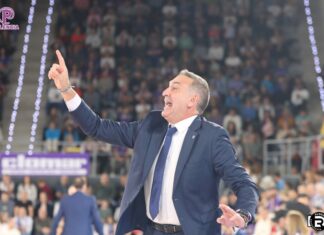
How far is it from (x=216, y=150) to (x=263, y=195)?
9.05 meters

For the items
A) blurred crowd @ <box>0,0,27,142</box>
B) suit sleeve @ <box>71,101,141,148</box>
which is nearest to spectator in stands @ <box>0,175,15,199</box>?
blurred crowd @ <box>0,0,27,142</box>

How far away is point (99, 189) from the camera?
1552cm

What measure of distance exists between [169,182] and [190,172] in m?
0.12

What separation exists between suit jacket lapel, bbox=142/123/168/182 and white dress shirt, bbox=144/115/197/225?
0.11 ft

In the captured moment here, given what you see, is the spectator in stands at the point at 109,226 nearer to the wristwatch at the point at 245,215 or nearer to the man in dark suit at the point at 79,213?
the man in dark suit at the point at 79,213

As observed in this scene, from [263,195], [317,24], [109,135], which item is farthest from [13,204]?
[109,135]

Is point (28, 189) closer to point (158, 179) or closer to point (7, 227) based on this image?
point (7, 227)

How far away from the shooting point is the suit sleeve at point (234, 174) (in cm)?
431

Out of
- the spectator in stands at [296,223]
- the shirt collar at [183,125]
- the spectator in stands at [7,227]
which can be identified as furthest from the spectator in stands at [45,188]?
the shirt collar at [183,125]

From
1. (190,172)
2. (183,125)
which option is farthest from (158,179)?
(183,125)

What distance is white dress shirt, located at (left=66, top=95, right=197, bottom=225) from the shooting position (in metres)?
4.49

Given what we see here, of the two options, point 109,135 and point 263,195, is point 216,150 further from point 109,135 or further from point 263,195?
point 263,195

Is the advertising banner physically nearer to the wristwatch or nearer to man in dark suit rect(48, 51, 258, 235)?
man in dark suit rect(48, 51, 258, 235)

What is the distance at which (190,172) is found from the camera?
14.7 ft
